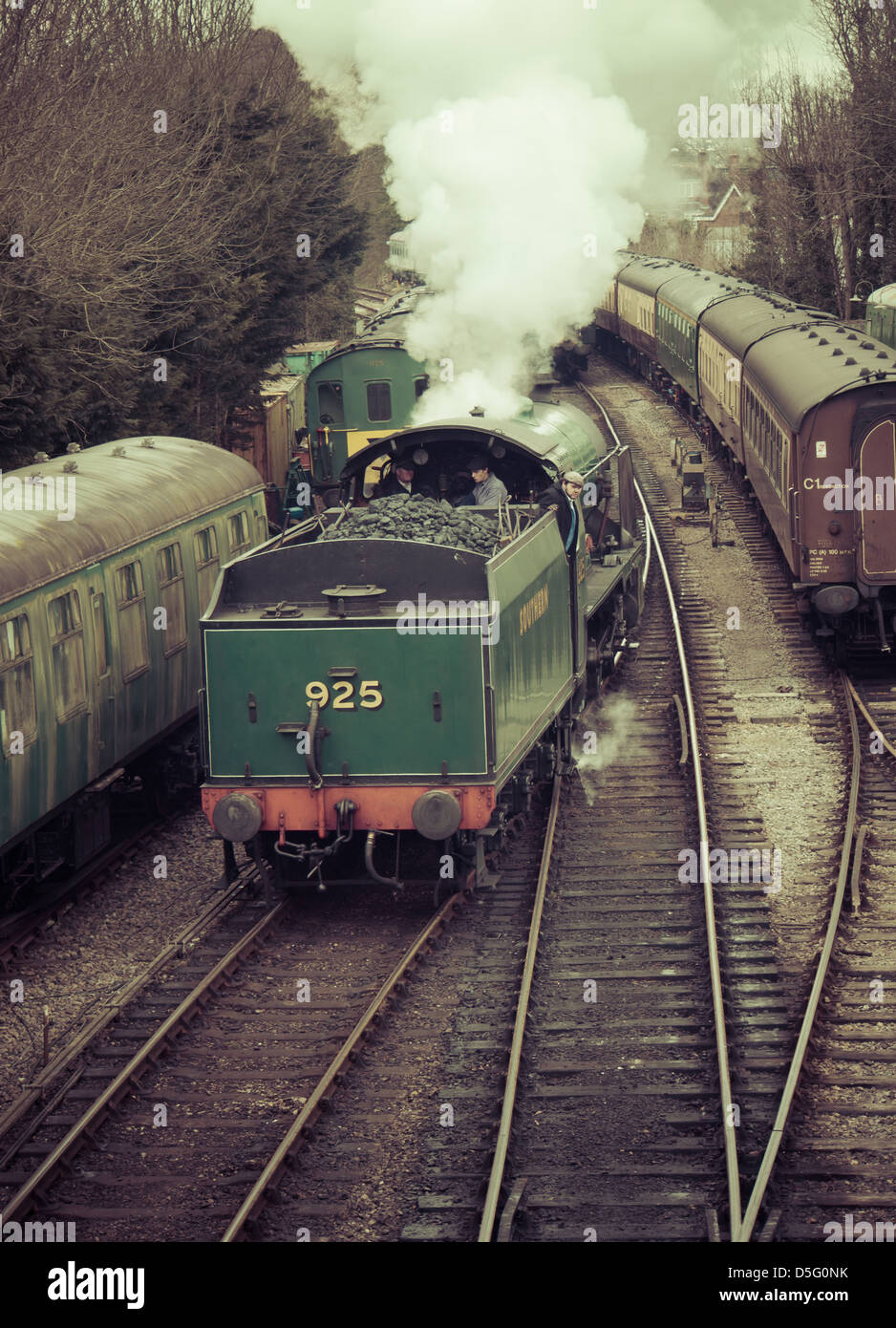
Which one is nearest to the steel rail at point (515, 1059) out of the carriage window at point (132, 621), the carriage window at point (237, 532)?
the carriage window at point (132, 621)

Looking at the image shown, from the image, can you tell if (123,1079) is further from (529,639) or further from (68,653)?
(529,639)

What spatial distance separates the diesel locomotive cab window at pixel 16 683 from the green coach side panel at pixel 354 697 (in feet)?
4.00

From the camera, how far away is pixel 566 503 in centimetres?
1408

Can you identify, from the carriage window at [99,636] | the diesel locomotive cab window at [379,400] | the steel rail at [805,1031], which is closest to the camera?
the steel rail at [805,1031]

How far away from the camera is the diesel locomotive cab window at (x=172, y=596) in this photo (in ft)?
47.4

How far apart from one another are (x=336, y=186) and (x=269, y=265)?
23.8 feet

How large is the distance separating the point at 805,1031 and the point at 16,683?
18.1 ft

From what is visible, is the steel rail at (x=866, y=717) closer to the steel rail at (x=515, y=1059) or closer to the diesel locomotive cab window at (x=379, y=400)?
the steel rail at (x=515, y=1059)

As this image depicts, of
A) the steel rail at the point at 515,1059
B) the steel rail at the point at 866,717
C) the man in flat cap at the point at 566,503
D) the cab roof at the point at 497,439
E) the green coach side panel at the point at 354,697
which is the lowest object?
the steel rail at the point at 515,1059

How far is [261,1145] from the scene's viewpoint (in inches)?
326

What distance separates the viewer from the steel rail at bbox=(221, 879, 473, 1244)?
740 cm

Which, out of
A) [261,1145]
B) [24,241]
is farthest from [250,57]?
[261,1145]

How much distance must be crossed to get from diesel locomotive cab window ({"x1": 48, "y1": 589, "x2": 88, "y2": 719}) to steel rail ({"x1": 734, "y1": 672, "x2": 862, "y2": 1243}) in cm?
556
